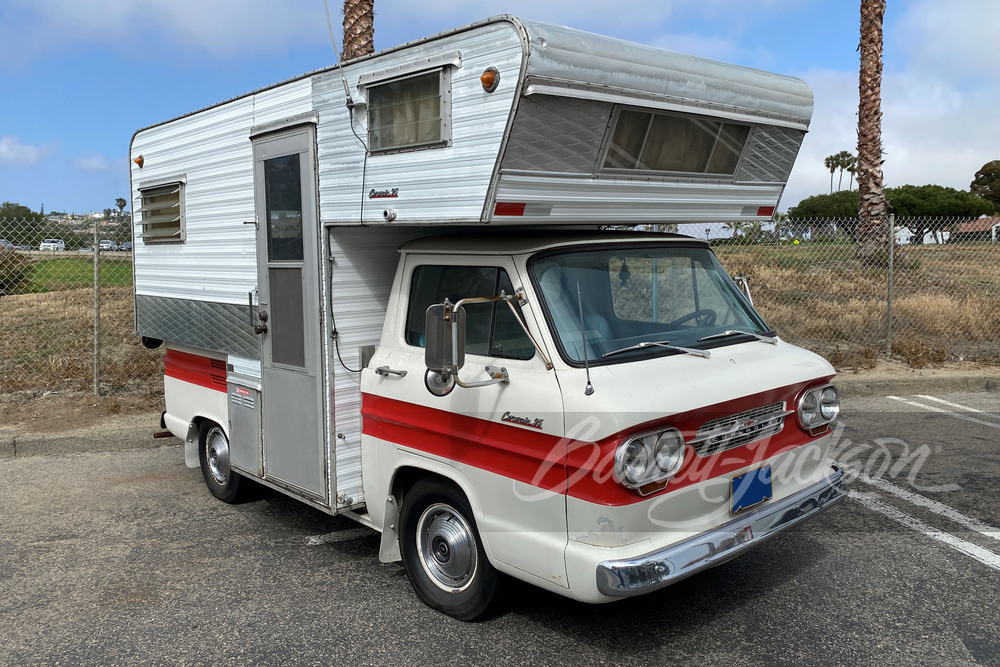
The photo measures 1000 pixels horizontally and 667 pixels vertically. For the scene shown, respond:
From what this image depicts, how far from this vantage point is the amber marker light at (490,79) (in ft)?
11.5

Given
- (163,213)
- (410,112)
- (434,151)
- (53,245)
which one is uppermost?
(410,112)

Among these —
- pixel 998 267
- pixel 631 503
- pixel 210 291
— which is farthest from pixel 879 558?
pixel 998 267

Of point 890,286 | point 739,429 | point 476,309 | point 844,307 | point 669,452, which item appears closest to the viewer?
point 669,452

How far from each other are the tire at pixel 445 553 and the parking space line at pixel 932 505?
3.21m

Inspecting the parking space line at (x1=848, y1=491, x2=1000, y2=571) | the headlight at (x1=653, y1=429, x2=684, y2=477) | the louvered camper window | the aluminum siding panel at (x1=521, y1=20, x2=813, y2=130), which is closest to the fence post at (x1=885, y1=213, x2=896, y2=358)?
the parking space line at (x1=848, y1=491, x2=1000, y2=571)

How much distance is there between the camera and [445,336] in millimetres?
3504

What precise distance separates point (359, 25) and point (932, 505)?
7.39m

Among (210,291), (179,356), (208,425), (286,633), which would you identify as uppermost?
(210,291)

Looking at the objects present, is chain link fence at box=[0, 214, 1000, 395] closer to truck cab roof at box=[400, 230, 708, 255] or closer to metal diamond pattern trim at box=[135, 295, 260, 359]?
metal diamond pattern trim at box=[135, 295, 260, 359]

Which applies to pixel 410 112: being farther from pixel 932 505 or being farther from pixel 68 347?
pixel 68 347

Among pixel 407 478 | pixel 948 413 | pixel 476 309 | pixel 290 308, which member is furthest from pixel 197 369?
pixel 948 413

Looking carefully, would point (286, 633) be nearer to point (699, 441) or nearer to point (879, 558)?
Result: point (699, 441)

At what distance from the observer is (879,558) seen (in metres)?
4.75

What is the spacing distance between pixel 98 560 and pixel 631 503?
3.38m
